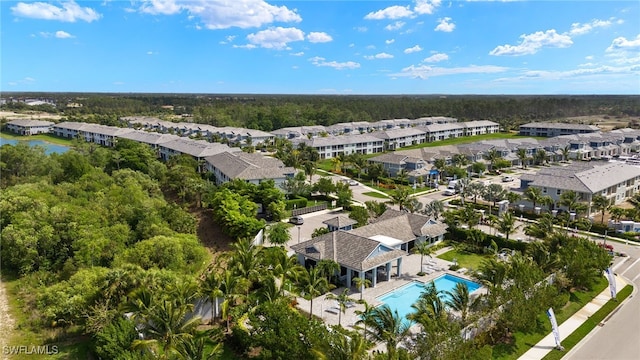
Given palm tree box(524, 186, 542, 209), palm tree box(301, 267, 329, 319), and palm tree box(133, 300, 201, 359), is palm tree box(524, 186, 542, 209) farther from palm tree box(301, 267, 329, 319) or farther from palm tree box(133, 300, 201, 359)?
palm tree box(133, 300, 201, 359)

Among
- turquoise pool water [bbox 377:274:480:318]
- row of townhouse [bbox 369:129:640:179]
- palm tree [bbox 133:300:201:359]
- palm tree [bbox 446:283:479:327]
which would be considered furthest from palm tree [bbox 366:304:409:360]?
row of townhouse [bbox 369:129:640:179]

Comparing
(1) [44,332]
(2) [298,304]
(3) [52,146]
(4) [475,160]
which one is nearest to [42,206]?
(1) [44,332]

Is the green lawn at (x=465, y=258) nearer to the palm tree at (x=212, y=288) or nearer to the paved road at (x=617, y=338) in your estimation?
the paved road at (x=617, y=338)

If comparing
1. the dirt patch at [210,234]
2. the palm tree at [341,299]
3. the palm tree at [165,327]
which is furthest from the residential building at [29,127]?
the palm tree at [341,299]

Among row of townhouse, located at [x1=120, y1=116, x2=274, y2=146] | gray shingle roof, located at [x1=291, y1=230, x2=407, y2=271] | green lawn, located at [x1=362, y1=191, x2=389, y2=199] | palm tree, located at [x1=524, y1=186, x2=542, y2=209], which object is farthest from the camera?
row of townhouse, located at [x1=120, y1=116, x2=274, y2=146]

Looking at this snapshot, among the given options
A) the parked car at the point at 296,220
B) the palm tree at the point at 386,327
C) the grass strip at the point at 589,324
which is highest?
the palm tree at the point at 386,327

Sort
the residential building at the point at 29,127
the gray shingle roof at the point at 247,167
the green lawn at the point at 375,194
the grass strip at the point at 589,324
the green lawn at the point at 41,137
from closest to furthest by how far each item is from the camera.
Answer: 1. the grass strip at the point at 589,324
2. the gray shingle roof at the point at 247,167
3. the green lawn at the point at 375,194
4. the green lawn at the point at 41,137
5. the residential building at the point at 29,127

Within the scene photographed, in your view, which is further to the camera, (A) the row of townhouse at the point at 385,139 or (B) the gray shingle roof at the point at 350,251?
(A) the row of townhouse at the point at 385,139
